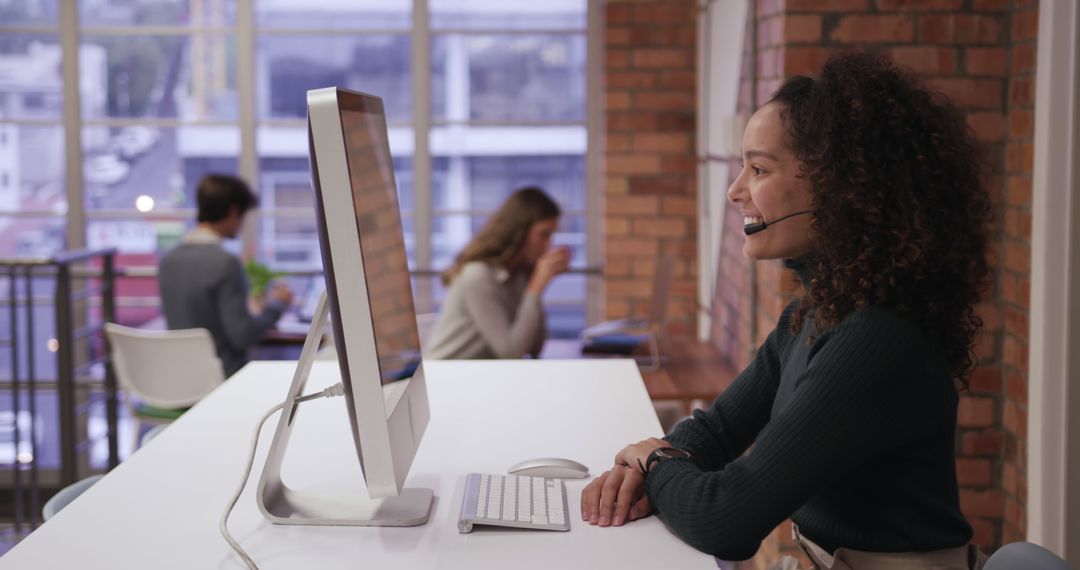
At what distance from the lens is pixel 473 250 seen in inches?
137

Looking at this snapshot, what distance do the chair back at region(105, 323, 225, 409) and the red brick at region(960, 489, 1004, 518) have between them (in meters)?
2.26

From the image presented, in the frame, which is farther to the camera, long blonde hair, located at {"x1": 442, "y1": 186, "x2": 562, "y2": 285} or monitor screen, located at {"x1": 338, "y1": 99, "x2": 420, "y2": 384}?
long blonde hair, located at {"x1": 442, "y1": 186, "x2": 562, "y2": 285}

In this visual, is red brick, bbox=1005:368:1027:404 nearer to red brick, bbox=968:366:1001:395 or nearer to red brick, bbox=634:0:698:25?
red brick, bbox=968:366:1001:395

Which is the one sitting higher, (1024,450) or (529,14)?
(529,14)

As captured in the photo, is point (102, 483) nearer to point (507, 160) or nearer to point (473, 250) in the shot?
point (473, 250)

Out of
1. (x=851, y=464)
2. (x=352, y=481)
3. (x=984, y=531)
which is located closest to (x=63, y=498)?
(x=352, y=481)

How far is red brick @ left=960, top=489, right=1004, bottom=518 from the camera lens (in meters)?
2.84

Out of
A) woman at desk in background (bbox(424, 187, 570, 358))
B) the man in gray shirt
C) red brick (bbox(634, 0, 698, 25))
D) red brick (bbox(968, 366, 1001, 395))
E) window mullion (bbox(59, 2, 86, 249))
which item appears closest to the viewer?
Answer: red brick (bbox(968, 366, 1001, 395))

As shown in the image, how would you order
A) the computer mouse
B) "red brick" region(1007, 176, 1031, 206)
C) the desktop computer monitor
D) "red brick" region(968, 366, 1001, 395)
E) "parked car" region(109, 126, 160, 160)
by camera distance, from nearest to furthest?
the desktop computer monitor → the computer mouse → "red brick" region(1007, 176, 1031, 206) → "red brick" region(968, 366, 1001, 395) → "parked car" region(109, 126, 160, 160)

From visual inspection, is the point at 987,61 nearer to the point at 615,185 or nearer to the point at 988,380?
the point at 988,380

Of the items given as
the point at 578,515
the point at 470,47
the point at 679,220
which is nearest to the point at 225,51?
the point at 470,47

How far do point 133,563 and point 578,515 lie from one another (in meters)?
0.55

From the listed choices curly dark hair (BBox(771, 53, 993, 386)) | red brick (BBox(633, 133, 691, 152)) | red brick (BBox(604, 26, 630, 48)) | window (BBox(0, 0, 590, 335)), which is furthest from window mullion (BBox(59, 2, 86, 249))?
curly dark hair (BBox(771, 53, 993, 386))

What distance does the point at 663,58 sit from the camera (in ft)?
16.3
